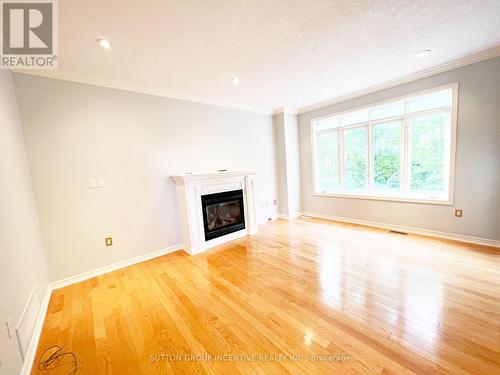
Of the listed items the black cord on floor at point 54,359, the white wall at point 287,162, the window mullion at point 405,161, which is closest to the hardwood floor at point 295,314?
the black cord on floor at point 54,359

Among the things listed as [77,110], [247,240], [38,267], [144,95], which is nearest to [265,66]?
[144,95]

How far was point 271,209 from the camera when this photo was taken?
4918 mm

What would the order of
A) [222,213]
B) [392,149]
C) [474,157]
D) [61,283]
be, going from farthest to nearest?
[222,213] → [392,149] → [474,157] → [61,283]

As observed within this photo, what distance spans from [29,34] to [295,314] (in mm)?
3318

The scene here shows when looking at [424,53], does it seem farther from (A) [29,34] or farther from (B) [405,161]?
(A) [29,34]

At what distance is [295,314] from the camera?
69.8 inches

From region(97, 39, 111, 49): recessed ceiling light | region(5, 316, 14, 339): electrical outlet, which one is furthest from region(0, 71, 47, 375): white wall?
region(97, 39, 111, 49): recessed ceiling light

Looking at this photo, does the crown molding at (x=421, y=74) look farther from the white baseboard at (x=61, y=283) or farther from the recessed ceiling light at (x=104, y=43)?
the white baseboard at (x=61, y=283)

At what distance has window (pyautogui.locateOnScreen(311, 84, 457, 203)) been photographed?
125 inches

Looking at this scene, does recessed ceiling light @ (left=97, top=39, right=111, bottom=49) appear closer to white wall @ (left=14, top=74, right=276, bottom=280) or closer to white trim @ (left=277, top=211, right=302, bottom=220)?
white wall @ (left=14, top=74, right=276, bottom=280)

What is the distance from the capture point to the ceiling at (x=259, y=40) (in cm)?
167

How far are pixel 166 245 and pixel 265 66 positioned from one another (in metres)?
3.01

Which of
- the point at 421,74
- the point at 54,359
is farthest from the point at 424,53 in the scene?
the point at 54,359

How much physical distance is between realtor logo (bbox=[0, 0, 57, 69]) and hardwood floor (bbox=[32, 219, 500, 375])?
2526 millimetres
